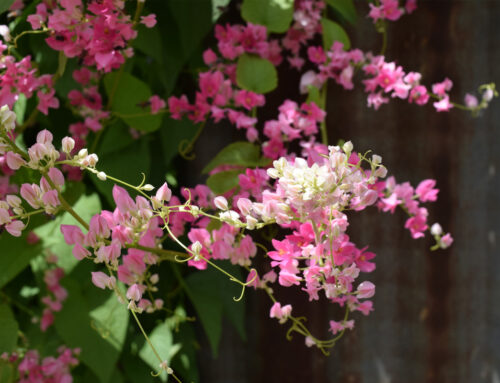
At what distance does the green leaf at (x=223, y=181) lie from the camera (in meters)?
0.90

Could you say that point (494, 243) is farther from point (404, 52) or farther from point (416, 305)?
point (404, 52)

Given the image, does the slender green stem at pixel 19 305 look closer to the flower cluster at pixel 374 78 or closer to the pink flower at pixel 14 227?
the pink flower at pixel 14 227

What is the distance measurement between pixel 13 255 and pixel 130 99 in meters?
0.31

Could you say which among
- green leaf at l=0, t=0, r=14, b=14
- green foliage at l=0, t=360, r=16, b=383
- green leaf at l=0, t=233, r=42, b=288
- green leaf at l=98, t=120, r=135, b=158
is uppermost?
green leaf at l=0, t=0, r=14, b=14

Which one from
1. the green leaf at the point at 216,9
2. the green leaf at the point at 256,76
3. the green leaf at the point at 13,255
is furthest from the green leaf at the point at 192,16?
the green leaf at the point at 13,255

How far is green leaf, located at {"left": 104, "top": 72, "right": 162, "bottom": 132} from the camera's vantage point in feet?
3.19

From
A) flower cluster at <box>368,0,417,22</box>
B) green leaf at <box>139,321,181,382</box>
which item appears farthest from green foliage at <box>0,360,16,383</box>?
flower cluster at <box>368,0,417,22</box>

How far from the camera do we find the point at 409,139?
1165 millimetres

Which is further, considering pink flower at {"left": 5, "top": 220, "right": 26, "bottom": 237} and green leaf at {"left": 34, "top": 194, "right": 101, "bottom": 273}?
green leaf at {"left": 34, "top": 194, "right": 101, "bottom": 273}

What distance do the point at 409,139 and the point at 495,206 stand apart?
219mm

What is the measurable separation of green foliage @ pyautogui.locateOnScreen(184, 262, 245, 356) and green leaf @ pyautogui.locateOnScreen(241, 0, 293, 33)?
1.41 ft

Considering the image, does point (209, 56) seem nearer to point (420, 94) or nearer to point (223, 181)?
point (223, 181)

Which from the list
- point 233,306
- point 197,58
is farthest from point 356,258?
point 197,58

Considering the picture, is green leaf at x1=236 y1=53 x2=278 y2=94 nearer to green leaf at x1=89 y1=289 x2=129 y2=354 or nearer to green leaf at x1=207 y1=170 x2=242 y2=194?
green leaf at x1=207 y1=170 x2=242 y2=194
